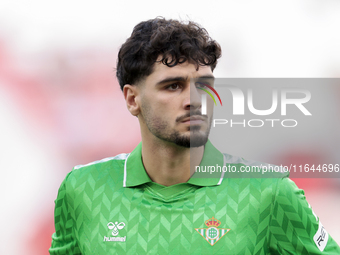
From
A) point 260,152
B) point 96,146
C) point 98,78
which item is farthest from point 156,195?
point 98,78

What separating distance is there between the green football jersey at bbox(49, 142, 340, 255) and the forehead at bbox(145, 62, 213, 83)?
0.45 metres

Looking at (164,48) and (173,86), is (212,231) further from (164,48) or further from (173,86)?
(164,48)

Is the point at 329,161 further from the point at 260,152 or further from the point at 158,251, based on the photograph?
the point at 158,251

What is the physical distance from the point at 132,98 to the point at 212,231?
863mm

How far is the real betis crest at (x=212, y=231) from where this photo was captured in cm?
199

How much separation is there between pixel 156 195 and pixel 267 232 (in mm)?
615

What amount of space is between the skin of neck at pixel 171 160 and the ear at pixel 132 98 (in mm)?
144

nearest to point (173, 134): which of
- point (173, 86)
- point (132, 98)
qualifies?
point (173, 86)

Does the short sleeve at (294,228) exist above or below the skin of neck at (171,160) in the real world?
below

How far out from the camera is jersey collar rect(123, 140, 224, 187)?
6.91 feet

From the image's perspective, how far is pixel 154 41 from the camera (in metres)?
2.11

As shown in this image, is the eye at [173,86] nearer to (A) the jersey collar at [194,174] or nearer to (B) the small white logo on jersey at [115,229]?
(A) the jersey collar at [194,174]

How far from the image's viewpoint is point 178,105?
1983mm

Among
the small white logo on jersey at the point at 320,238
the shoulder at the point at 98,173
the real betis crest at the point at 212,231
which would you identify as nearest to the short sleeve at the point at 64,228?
the shoulder at the point at 98,173
